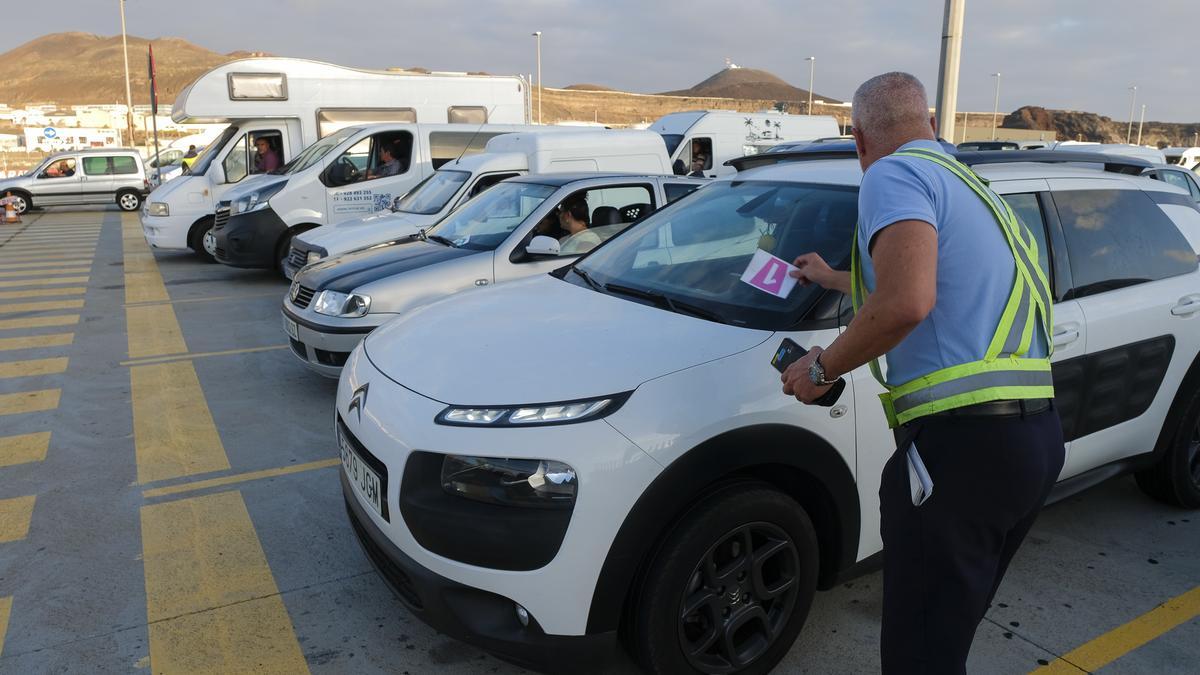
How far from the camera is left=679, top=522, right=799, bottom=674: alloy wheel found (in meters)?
2.55

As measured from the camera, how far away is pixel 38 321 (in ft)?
28.3

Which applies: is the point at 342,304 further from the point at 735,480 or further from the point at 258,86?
the point at 258,86

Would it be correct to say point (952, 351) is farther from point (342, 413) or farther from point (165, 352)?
point (165, 352)

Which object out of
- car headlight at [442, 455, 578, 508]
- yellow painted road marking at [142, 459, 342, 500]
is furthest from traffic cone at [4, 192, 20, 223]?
car headlight at [442, 455, 578, 508]

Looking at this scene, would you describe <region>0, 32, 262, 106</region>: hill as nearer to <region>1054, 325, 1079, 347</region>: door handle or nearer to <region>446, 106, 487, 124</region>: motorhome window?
<region>446, 106, 487, 124</region>: motorhome window

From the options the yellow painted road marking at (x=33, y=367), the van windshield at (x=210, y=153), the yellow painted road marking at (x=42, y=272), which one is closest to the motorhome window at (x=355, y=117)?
the van windshield at (x=210, y=153)

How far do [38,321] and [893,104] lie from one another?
30.7 feet

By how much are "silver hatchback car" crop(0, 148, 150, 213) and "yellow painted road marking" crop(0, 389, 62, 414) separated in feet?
60.1

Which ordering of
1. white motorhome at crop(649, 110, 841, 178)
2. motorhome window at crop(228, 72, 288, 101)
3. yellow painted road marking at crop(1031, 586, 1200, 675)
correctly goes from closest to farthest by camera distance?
yellow painted road marking at crop(1031, 586, 1200, 675)
motorhome window at crop(228, 72, 288, 101)
white motorhome at crop(649, 110, 841, 178)

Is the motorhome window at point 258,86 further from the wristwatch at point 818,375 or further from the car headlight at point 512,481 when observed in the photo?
the wristwatch at point 818,375

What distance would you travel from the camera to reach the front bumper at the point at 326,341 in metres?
5.46

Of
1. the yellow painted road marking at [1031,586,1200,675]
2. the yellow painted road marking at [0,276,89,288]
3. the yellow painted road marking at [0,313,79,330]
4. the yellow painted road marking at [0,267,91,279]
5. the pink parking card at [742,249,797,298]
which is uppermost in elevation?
the pink parking card at [742,249,797,298]

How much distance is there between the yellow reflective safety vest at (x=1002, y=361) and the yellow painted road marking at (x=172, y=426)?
4.06 metres

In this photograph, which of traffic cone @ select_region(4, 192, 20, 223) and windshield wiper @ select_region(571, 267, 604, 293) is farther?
traffic cone @ select_region(4, 192, 20, 223)
